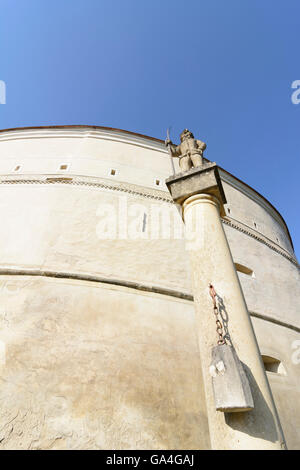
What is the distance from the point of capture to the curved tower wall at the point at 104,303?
2732 millimetres

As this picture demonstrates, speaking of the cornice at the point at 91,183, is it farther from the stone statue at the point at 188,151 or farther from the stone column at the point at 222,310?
the stone column at the point at 222,310

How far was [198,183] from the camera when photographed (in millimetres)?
2631

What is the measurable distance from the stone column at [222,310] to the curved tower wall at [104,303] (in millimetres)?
1642

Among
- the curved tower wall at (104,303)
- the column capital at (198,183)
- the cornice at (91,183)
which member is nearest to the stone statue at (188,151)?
the column capital at (198,183)

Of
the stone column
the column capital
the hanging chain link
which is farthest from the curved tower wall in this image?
the column capital

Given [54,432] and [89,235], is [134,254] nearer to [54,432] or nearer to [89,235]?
[89,235]

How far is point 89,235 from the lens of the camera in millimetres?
4938

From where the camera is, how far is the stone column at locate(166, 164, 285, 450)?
145cm

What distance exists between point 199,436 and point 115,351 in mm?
1359

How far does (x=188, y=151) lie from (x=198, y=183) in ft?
2.41

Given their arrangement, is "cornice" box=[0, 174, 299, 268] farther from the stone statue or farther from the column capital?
the column capital

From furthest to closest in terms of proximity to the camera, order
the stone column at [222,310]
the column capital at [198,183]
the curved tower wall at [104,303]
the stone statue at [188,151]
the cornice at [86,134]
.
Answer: the cornice at [86,134]
the stone statue at [188,151]
the curved tower wall at [104,303]
the column capital at [198,183]
the stone column at [222,310]

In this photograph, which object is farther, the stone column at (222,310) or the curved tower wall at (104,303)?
the curved tower wall at (104,303)
